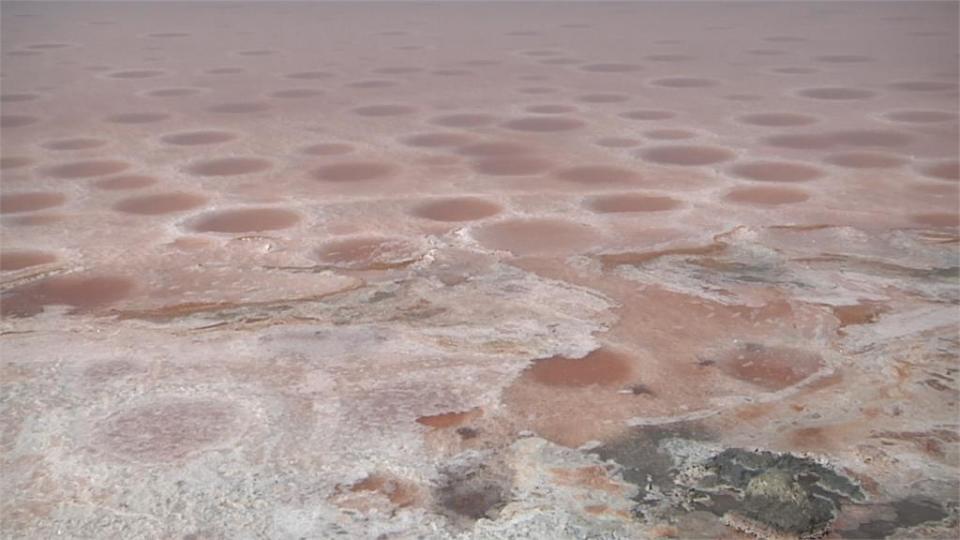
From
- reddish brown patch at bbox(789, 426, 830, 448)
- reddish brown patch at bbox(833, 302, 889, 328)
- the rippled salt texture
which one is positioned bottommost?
the rippled salt texture

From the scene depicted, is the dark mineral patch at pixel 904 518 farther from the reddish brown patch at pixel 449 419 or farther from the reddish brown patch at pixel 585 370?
the reddish brown patch at pixel 449 419

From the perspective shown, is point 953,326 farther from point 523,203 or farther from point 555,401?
point 523,203

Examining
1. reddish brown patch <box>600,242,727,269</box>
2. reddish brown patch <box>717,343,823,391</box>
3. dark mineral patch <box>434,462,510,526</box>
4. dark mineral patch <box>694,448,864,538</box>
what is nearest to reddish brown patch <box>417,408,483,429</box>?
dark mineral patch <box>434,462,510,526</box>

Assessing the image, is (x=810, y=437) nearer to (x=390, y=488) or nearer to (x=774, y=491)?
(x=774, y=491)

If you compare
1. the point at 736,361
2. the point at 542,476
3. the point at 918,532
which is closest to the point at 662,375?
the point at 736,361

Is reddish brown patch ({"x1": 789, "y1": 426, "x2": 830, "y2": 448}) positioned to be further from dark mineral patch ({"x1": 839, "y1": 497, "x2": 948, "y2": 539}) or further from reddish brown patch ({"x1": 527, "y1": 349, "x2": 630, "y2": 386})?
reddish brown patch ({"x1": 527, "y1": 349, "x2": 630, "y2": 386})

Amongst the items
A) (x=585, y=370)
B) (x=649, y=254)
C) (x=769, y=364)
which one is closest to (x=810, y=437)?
(x=769, y=364)
